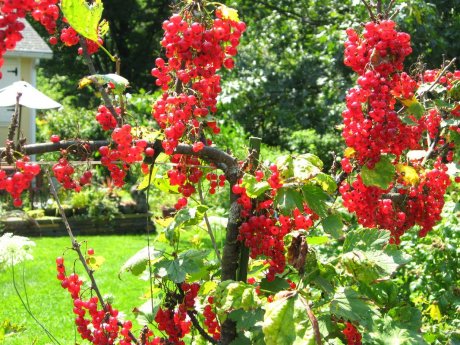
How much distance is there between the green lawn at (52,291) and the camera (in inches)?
247

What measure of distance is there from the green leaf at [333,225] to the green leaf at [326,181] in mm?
99

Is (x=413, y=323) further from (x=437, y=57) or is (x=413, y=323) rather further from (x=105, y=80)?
(x=437, y=57)

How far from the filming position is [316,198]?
2168mm

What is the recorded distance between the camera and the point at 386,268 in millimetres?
2119

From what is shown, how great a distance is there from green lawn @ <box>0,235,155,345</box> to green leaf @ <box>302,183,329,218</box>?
11.6 feet

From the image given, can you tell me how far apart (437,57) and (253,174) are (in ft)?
22.1

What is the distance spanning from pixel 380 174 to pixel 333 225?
247mm

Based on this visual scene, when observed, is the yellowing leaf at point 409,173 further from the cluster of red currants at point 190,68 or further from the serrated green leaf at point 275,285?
the cluster of red currants at point 190,68

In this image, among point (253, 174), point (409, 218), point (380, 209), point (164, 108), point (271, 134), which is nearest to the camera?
point (164, 108)

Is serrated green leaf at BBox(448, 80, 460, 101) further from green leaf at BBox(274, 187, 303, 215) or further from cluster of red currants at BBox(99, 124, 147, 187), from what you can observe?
cluster of red currants at BBox(99, 124, 147, 187)

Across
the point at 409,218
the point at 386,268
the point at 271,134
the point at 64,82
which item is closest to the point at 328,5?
the point at 271,134

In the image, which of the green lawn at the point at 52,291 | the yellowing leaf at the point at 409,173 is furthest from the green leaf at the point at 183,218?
the green lawn at the point at 52,291

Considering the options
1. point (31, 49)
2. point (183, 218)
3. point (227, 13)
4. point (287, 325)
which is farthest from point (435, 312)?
point (31, 49)

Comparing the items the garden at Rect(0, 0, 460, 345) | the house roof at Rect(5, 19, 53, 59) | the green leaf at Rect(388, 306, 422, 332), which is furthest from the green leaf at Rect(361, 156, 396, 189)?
the house roof at Rect(5, 19, 53, 59)
